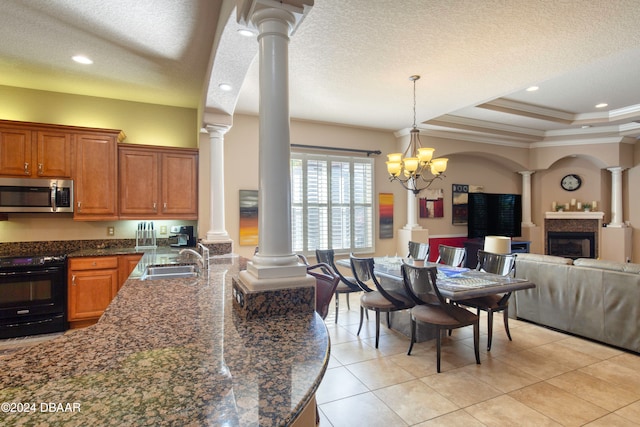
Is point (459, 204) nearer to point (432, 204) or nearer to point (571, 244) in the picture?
point (432, 204)

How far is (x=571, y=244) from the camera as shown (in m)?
7.14

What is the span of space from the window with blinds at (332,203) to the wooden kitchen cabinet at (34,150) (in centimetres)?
292

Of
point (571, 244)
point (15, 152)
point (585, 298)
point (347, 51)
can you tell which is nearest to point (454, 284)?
point (585, 298)

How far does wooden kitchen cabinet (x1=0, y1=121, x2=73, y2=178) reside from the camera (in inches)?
142

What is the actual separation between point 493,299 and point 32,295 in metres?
4.92

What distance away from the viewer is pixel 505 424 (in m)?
2.05

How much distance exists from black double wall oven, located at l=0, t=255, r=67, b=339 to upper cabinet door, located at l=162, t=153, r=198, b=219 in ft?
4.30

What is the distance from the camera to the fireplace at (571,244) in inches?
273

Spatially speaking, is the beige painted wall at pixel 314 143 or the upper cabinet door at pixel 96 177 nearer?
the upper cabinet door at pixel 96 177

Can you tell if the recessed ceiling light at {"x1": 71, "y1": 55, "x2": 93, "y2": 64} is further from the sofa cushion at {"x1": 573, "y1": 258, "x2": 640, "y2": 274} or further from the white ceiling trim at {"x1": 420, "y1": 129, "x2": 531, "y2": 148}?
the sofa cushion at {"x1": 573, "y1": 258, "x2": 640, "y2": 274}

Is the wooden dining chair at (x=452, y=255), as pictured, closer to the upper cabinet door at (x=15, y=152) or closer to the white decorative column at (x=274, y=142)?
the white decorative column at (x=274, y=142)

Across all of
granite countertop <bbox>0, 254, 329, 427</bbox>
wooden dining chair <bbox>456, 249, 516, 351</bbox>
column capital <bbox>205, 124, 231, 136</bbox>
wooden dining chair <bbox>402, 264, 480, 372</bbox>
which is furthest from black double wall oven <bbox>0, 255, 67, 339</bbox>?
wooden dining chair <bbox>456, 249, 516, 351</bbox>

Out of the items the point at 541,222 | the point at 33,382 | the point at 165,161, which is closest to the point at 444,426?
the point at 33,382

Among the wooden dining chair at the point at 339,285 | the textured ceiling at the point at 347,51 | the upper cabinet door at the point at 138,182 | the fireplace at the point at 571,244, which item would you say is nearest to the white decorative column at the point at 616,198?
the fireplace at the point at 571,244
